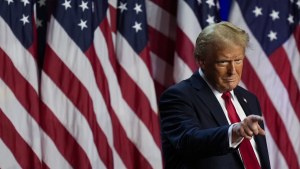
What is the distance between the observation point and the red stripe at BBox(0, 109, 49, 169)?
367cm

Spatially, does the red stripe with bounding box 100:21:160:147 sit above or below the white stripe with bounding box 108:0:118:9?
below

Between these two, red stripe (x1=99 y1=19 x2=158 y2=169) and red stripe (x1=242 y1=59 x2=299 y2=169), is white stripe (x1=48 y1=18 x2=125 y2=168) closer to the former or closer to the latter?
red stripe (x1=99 y1=19 x2=158 y2=169)

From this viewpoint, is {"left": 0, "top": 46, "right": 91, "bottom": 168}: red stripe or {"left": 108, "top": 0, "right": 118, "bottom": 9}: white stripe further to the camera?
{"left": 108, "top": 0, "right": 118, "bottom": 9}: white stripe

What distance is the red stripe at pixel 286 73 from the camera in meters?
4.07

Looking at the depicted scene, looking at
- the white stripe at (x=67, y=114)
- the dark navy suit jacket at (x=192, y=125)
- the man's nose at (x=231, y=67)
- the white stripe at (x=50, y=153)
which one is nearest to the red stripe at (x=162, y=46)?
→ the white stripe at (x=67, y=114)

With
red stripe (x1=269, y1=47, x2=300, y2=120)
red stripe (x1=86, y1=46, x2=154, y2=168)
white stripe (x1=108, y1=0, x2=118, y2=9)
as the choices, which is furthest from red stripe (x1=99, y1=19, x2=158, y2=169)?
red stripe (x1=269, y1=47, x2=300, y2=120)

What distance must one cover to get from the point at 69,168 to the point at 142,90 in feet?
2.26

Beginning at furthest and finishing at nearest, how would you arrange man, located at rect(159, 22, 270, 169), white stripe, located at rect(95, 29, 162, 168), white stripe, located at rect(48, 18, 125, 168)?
white stripe, located at rect(95, 29, 162, 168)
white stripe, located at rect(48, 18, 125, 168)
man, located at rect(159, 22, 270, 169)

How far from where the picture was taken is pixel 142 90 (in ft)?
12.8

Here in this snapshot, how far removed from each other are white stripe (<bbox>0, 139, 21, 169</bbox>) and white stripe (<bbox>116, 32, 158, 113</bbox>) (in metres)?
0.91

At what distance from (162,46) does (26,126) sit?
109 cm

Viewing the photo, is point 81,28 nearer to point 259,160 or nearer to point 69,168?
point 69,168

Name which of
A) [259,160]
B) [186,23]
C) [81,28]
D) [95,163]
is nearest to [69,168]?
[95,163]

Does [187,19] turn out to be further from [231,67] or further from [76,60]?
[231,67]
